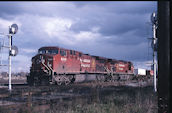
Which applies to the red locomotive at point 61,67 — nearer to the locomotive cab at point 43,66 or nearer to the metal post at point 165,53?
the locomotive cab at point 43,66

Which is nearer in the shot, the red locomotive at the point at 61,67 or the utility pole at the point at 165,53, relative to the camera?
the utility pole at the point at 165,53

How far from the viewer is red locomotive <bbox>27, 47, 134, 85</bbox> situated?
21.7 metres

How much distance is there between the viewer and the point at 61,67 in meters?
22.6

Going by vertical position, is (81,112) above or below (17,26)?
below

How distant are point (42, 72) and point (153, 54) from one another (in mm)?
11340

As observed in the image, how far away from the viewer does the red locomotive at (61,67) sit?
21.7 metres

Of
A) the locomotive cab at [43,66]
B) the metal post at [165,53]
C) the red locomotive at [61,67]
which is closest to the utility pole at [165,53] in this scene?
the metal post at [165,53]

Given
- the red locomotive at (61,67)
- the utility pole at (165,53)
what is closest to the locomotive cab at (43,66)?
the red locomotive at (61,67)

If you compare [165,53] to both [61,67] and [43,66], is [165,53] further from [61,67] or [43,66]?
[61,67]

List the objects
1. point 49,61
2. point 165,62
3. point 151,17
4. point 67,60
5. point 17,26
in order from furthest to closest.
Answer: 1. point 67,60
2. point 49,61
3. point 17,26
4. point 151,17
5. point 165,62


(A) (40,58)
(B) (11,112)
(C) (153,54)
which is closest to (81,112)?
(B) (11,112)

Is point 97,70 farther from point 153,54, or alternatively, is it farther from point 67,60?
point 153,54

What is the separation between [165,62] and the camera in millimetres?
3201

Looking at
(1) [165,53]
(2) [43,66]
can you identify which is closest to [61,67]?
(2) [43,66]
